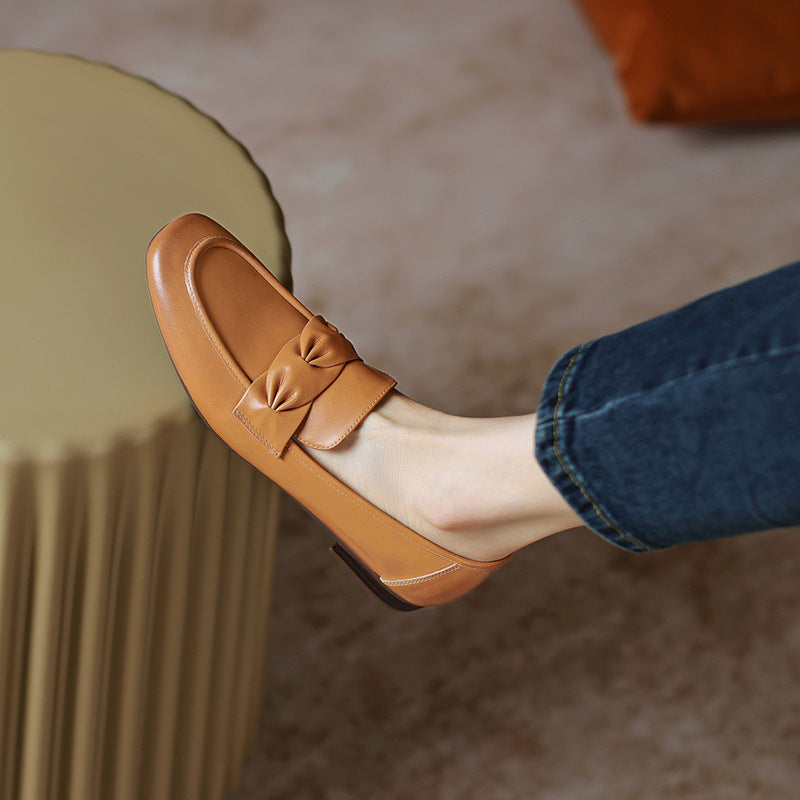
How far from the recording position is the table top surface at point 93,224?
66 centimetres

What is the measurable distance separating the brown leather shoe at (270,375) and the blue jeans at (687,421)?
16 cm

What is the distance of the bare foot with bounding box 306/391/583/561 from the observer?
66cm

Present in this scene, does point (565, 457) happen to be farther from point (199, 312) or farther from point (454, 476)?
point (199, 312)

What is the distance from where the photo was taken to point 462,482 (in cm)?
69

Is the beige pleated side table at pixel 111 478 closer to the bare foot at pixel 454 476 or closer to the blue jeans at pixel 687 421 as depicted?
the bare foot at pixel 454 476

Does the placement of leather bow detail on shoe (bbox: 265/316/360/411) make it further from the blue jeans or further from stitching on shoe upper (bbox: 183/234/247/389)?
the blue jeans

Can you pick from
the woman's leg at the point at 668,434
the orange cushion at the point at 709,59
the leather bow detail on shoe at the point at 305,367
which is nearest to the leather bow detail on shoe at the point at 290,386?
the leather bow detail on shoe at the point at 305,367

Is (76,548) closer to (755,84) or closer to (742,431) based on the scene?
(742,431)

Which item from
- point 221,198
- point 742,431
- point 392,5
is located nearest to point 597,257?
point 392,5

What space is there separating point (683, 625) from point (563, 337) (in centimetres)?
44

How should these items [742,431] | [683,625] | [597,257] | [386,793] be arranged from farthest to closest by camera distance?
[597,257] → [683,625] → [386,793] → [742,431]

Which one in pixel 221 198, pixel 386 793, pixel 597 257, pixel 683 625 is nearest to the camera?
pixel 221 198

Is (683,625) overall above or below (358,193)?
below

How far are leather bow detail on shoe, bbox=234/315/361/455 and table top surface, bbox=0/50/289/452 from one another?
0.05m
